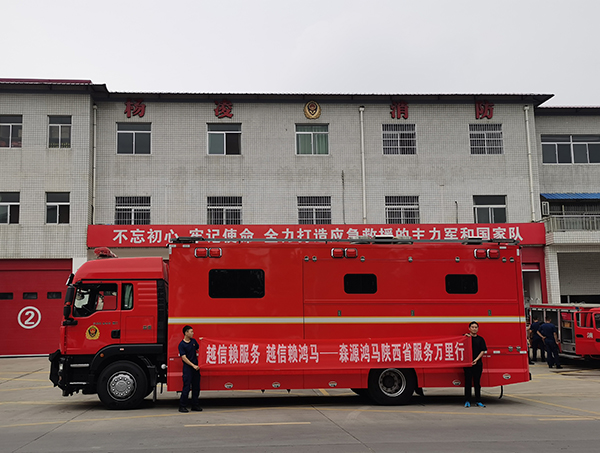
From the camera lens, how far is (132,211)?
26359mm

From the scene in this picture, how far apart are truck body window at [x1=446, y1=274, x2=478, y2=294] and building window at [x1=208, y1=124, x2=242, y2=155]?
16038mm

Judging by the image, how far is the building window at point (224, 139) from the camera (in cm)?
2719

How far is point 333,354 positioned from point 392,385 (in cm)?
152

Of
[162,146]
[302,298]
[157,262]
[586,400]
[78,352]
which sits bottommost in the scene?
[586,400]

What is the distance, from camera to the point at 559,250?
26578 mm

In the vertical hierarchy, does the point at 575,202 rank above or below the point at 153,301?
above

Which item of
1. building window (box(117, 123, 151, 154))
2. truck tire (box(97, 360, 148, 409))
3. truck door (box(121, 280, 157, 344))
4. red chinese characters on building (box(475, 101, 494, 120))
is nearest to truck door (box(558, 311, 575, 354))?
red chinese characters on building (box(475, 101, 494, 120))

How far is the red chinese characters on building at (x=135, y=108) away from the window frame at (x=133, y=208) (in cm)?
378

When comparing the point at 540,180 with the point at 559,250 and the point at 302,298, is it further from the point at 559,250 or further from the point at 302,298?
the point at 302,298

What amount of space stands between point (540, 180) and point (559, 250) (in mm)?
3936

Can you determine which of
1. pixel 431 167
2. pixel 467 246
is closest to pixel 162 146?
pixel 431 167

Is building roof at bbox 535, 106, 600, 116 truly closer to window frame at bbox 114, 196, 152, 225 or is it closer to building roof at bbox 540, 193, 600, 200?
building roof at bbox 540, 193, 600, 200

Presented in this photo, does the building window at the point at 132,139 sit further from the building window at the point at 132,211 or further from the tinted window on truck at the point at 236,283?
the tinted window on truck at the point at 236,283

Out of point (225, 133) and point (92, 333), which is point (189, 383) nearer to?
point (92, 333)
